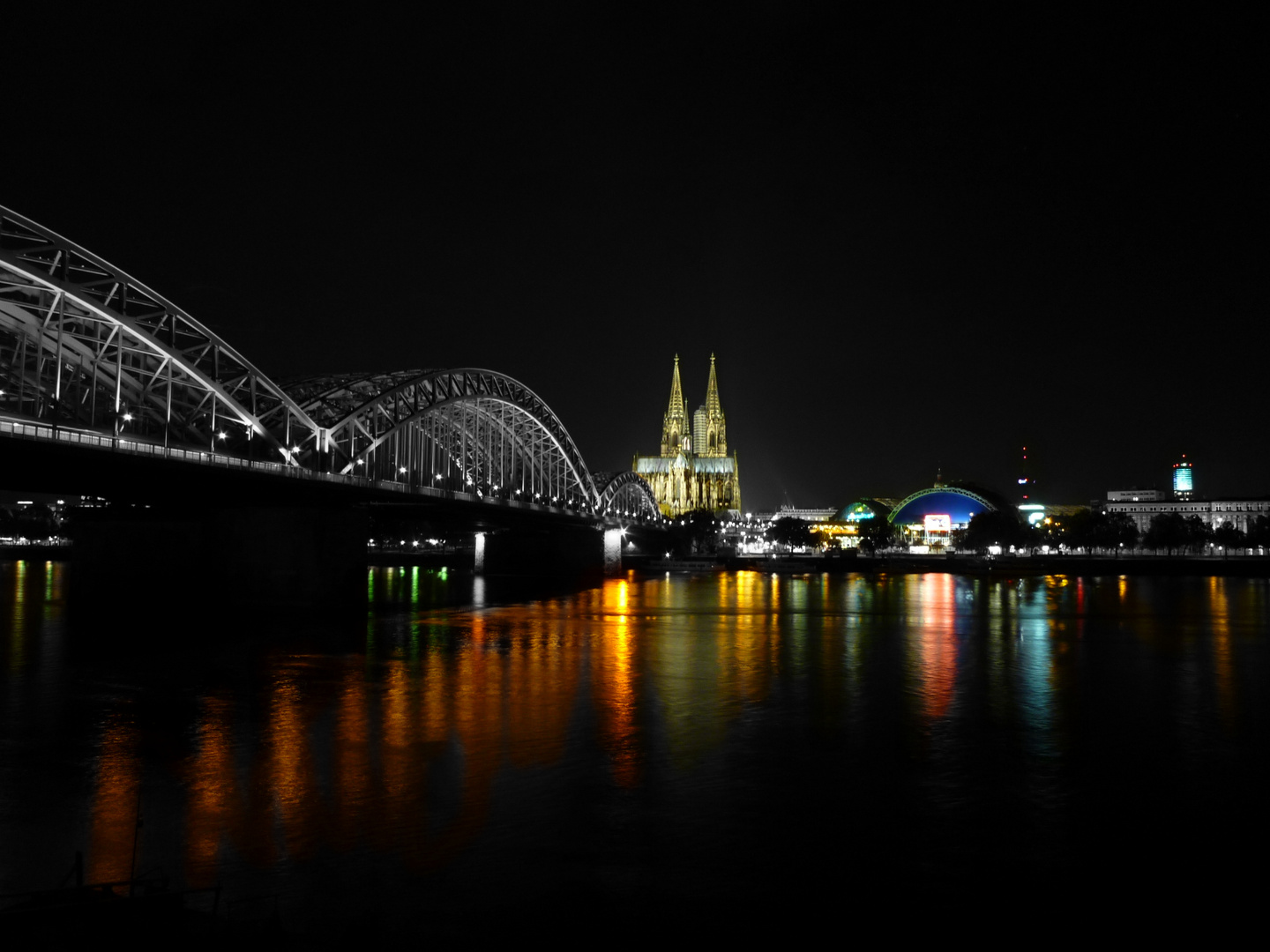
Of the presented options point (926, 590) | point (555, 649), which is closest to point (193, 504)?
point (555, 649)

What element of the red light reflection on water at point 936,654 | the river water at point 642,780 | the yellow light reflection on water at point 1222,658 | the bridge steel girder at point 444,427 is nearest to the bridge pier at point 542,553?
the bridge steel girder at point 444,427

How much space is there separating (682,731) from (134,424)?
4308cm

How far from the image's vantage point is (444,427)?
303ft

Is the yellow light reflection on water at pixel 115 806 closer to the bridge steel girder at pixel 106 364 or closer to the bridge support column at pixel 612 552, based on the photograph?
the bridge steel girder at pixel 106 364

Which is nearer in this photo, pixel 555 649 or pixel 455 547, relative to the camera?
pixel 555 649

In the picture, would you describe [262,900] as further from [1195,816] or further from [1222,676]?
[1222,676]

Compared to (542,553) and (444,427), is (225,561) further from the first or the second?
(542,553)

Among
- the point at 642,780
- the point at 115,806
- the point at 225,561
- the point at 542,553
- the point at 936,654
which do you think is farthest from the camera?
the point at 542,553

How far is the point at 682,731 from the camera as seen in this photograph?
2473 centimetres

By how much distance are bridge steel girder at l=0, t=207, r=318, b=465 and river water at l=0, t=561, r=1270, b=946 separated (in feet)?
39.8

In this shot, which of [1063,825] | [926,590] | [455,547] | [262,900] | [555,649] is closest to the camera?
[262,900]

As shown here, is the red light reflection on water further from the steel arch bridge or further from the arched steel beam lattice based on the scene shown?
the arched steel beam lattice

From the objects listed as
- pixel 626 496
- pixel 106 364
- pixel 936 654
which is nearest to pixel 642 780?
pixel 936 654

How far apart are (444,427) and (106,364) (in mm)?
44052
